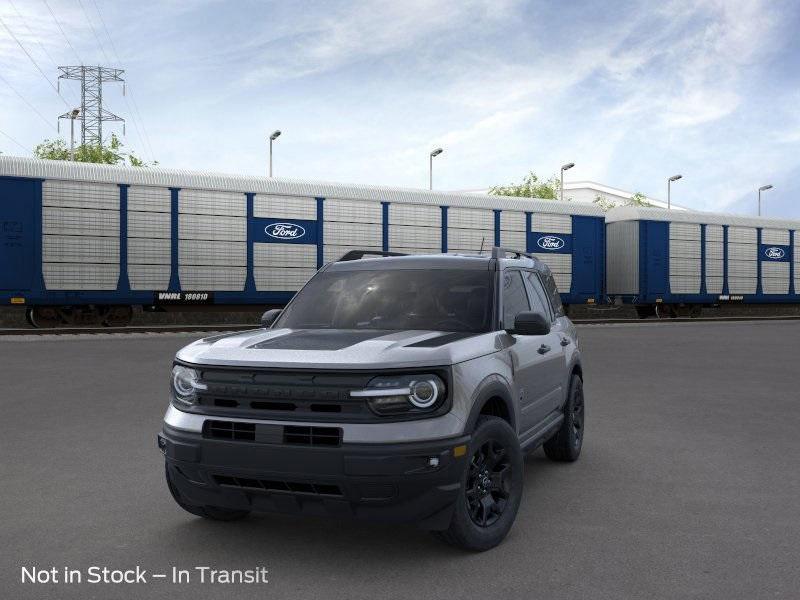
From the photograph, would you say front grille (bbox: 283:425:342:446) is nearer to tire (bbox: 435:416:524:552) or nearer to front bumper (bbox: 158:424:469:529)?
front bumper (bbox: 158:424:469:529)

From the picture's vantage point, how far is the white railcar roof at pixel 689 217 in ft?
100

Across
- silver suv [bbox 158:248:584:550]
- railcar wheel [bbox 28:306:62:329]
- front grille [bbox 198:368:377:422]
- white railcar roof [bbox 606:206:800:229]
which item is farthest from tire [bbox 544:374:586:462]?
white railcar roof [bbox 606:206:800:229]

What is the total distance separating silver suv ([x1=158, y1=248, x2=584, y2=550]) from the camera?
3.80 meters

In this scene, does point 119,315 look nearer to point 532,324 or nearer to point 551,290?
point 551,290

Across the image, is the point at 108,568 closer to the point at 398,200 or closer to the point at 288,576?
the point at 288,576

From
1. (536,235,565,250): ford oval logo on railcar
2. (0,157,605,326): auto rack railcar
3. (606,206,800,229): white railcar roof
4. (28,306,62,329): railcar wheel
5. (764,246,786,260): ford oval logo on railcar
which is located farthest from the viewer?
(764,246,786,260): ford oval logo on railcar

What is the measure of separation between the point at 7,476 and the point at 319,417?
3.42 meters

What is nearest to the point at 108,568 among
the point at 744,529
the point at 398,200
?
the point at 744,529

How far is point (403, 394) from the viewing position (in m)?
3.85

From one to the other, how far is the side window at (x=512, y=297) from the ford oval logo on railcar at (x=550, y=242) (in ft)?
75.2

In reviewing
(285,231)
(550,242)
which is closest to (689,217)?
(550,242)

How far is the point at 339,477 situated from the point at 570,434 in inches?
124

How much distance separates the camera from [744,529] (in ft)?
15.3

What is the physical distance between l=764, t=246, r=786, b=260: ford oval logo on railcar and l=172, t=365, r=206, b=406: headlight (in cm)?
3451
